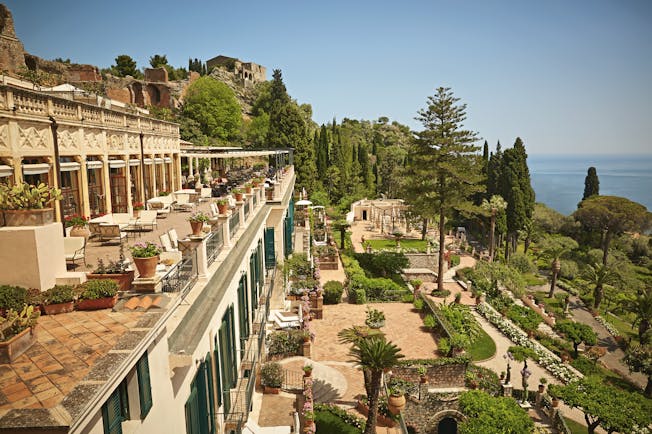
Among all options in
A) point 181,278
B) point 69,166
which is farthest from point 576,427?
point 69,166

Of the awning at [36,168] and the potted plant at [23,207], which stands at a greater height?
the awning at [36,168]

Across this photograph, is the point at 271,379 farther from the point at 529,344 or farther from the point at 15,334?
the point at 529,344

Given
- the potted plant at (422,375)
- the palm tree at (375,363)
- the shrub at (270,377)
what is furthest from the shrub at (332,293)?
the shrub at (270,377)

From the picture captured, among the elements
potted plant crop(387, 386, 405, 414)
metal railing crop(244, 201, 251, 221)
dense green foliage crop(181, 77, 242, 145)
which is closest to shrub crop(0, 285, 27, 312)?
metal railing crop(244, 201, 251, 221)

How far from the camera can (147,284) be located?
548 cm

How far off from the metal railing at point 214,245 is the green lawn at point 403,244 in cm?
3289

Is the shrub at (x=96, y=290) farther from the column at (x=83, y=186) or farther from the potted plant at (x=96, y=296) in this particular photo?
the column at (x=83, y=186)

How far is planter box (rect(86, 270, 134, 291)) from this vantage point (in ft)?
19.5

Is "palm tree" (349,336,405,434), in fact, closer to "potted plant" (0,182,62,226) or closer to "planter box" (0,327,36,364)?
"potted plant" (0,182,62,226)

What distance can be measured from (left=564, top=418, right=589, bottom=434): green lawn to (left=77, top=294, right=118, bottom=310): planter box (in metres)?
20.3

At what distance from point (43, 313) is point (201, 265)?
2678 millimetres

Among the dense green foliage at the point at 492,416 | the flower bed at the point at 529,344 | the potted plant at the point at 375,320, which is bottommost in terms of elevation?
the flower bed at the point at 529,344

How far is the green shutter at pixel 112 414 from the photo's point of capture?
11.9 feet

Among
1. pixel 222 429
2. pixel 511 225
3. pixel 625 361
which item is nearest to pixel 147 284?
pixel 222 429
